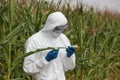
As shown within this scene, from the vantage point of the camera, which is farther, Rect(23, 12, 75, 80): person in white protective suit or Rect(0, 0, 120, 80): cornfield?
Rect(0, 0, 120, 80): cornfield

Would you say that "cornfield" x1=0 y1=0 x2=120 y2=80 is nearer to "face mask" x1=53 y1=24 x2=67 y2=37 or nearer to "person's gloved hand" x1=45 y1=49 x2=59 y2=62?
"face mask" x1=53 y1=24 x2=67 y2=37

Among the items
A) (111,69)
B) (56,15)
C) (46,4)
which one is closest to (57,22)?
(56,15)

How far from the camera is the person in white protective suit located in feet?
11.7

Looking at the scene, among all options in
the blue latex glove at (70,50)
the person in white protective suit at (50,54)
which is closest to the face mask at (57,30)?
the person in white protective suit at (50,54)

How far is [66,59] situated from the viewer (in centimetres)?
374

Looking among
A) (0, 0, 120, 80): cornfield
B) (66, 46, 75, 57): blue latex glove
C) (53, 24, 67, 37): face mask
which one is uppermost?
(53, 24, 67, 37): face mask

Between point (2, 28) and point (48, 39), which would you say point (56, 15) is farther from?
point (2, 28)

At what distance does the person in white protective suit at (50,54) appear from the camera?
3553mm

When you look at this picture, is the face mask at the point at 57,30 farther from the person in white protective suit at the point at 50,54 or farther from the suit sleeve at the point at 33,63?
the suit sleeve at the point at 33,63

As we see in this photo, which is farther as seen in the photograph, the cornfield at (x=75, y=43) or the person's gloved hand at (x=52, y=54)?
the cornfield at (x=75, y=43)

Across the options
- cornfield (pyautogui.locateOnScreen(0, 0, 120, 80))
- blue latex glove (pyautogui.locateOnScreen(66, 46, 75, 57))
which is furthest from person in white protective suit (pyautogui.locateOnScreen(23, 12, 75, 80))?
cornfield (pyautogui.locateOnScreen(0, 0, 120, 80))

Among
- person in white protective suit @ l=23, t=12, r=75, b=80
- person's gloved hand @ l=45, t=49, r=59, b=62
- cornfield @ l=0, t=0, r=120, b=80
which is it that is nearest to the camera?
person's gloved hand @ l=45, t=49, r=59, b=62

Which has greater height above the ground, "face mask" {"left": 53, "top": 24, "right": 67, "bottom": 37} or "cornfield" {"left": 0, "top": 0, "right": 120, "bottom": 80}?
"face mask" {"left": 53, "top": 24, "right": 67, "bottom": 37}

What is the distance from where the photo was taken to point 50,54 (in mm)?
3457
